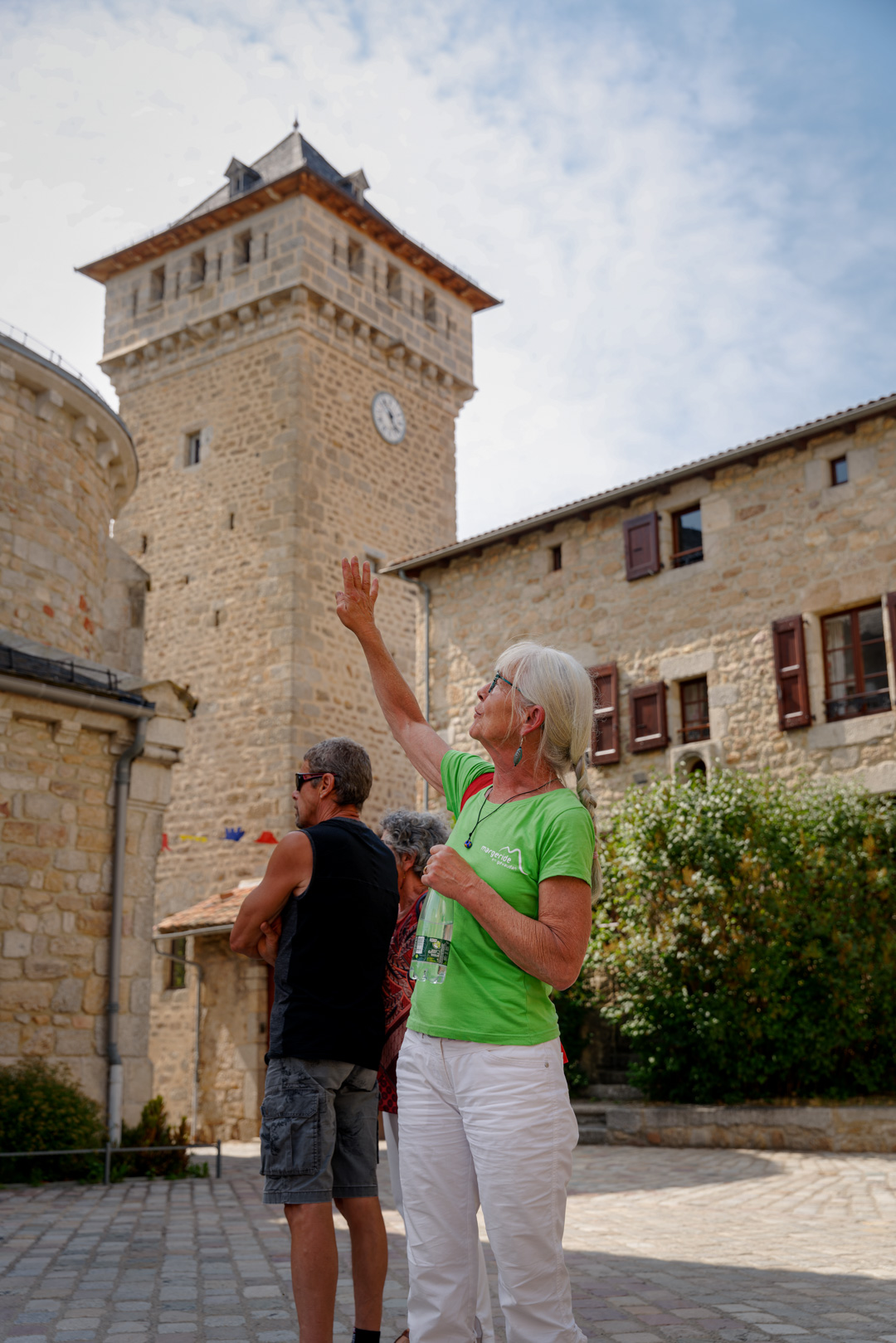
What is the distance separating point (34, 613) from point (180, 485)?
10178mm

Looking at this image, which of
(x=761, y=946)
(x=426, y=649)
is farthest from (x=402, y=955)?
(x=426, y=649)

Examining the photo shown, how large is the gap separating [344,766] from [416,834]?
0.66 metres

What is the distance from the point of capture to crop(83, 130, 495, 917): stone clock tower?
1909 cm

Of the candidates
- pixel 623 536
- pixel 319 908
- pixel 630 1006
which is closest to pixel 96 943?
pixel 630 1006

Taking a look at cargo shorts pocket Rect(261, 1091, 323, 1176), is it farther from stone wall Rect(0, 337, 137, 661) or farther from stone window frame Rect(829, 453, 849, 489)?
stone window frame Rect(829, 453, 849, 489)

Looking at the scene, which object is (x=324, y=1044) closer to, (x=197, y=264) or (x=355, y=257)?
(x=355, y=257)

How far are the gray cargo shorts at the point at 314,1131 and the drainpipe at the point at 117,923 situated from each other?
647 cm

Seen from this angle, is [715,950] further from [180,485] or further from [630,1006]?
[180,485]

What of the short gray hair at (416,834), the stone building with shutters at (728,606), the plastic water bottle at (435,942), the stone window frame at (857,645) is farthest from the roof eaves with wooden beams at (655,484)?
the plastic water bottle at (435,942)

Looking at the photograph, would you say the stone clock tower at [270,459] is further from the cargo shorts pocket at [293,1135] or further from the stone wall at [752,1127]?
the cargo shorts pocket at [293,1135]

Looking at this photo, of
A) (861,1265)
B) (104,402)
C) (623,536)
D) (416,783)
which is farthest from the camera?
(416,783)

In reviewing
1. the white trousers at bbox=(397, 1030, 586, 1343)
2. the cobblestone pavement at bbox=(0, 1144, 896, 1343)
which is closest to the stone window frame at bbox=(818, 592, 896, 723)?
the cobblestone pavement at bbox=(0, 1144, 896, 1343)

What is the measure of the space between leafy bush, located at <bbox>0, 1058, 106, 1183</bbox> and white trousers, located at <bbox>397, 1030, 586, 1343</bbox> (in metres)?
6.84

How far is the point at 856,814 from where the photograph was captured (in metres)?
11.9
